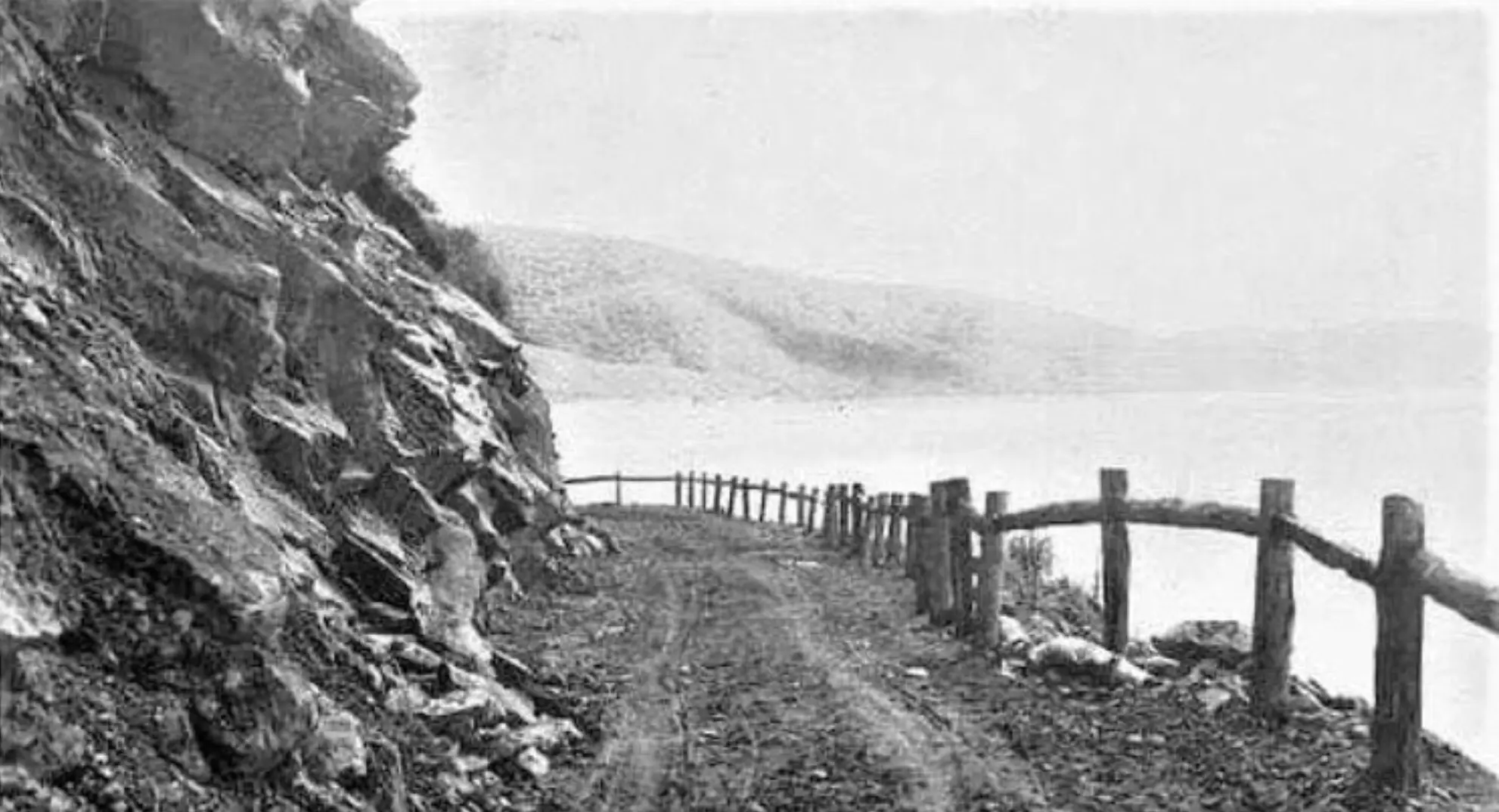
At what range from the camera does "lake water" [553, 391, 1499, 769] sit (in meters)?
20.4

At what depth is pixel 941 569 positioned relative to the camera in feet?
53.5

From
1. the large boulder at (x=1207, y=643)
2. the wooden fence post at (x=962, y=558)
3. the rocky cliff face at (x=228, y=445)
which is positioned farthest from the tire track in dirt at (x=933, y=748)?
the large boulder at (x=1207, y=643)

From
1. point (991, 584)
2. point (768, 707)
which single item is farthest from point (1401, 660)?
point (991, 584)

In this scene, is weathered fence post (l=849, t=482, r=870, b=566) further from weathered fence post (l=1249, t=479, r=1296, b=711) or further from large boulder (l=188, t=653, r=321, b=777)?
large boulder (l=188, t=653, r=321, b=777)

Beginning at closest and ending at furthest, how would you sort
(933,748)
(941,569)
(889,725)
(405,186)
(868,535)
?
(933,748) → (889,725) → (941,569) → (405,186) → (868,535)

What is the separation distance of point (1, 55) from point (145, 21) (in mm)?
3019

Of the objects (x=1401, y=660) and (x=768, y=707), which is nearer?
(x=1401, y=660)

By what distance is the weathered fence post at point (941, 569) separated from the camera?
15961 millimetres

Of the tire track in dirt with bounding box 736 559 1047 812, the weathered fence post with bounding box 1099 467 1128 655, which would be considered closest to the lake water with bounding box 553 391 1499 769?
the weathered fence post with bounding box 1099 467 1128 655

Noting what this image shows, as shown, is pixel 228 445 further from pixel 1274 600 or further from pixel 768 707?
pixel 1274 600

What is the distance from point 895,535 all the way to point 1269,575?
13.8 meters

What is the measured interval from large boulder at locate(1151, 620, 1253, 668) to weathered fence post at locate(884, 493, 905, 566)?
8537mm

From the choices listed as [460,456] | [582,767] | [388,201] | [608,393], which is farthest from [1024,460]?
[608,393]

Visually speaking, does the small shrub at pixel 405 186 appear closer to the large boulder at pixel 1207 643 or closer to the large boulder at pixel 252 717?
the large boulder at pixel 1207 643
